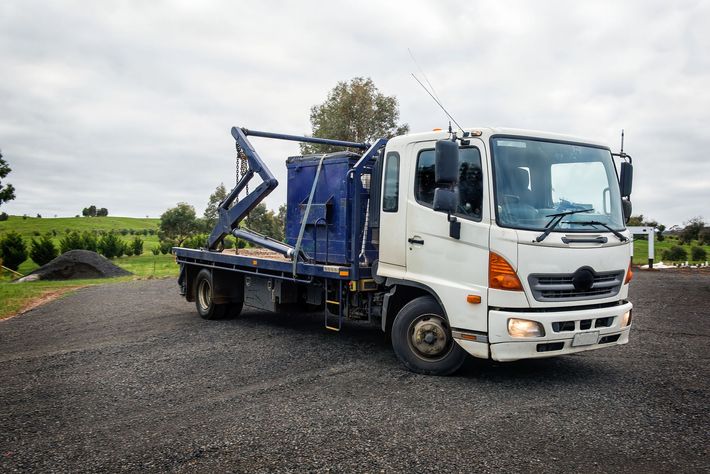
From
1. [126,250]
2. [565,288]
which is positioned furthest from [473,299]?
[126,250]

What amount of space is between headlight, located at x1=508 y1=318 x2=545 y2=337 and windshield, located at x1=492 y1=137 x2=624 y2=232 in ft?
3.10

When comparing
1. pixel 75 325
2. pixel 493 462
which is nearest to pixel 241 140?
pixel 75 325

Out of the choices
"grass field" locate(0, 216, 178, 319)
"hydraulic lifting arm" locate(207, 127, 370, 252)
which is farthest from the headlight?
"grass field" locate(0, 216, 178, 319)

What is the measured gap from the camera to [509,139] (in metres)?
6.03

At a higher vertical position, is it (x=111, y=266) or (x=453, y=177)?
(x=453, y=177)

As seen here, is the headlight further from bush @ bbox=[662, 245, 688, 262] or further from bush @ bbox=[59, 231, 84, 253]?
bush @ bbox=[59, 231, 84, 253]

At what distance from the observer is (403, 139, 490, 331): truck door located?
585cm

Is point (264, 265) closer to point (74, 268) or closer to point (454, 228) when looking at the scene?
point (454, 228)

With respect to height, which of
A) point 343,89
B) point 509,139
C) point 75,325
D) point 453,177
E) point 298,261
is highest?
point 343,89

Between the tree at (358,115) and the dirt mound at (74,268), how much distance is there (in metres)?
14.3

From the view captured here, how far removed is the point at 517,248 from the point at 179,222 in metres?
42.9

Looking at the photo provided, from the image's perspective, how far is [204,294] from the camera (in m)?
11.0

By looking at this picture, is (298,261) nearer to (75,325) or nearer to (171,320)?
(171,320)

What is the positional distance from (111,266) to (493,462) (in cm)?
2604
